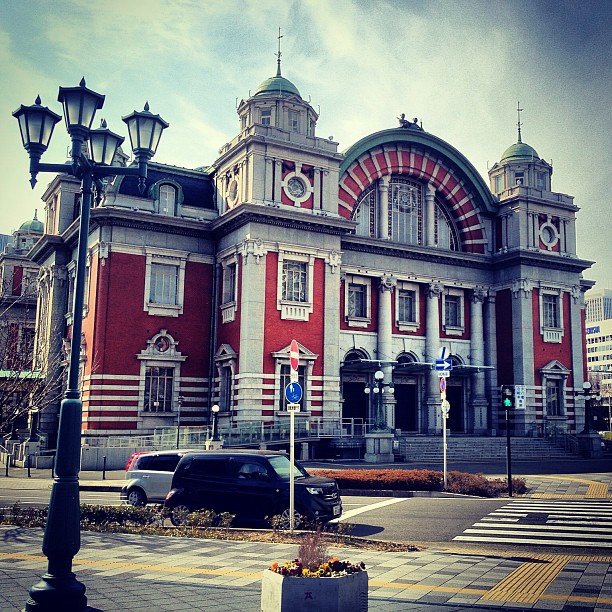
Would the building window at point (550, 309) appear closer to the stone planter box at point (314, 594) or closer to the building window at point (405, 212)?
the building window at point (405, 212)

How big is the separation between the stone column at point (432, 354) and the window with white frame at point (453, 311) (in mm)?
904

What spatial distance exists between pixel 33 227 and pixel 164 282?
34.8m

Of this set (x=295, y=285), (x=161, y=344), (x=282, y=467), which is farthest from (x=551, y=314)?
(x=282, y=467)

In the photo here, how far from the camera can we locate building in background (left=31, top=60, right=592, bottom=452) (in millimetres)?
→ 38094

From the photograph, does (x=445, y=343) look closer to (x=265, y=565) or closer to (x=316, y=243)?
(x=316, y=243)

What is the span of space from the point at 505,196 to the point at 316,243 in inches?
643

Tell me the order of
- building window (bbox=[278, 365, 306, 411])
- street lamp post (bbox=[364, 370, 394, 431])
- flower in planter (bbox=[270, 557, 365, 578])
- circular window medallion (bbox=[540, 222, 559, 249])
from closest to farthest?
flower in planter (bbox=[270, 557, 365, 578]) → street lamp post (bbox=[364, 370, 394, 431]) → building window (bbox=[278, 365, 306, 411]) → circular window medallion (bbox=[540, 222, 559, 249])

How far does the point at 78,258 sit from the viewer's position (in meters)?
9.30

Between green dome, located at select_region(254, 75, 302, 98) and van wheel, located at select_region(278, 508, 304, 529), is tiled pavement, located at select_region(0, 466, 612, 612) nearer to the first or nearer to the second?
van wheel, located at select_region(278, 508, 304, 529)

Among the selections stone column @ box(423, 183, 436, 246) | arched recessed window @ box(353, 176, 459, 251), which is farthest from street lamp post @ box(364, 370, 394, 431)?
stone column @ box(423, 183, 436, 246)

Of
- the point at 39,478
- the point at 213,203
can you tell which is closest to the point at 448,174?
the point at 213,203

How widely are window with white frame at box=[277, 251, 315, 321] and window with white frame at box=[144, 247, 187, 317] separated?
231 inches

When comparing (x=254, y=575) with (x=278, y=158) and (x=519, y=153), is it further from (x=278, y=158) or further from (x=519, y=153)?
(x=519, y=153)

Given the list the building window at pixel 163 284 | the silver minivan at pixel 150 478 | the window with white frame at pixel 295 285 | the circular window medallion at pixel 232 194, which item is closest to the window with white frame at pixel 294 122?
the circular window medallion at pixel 232 194
